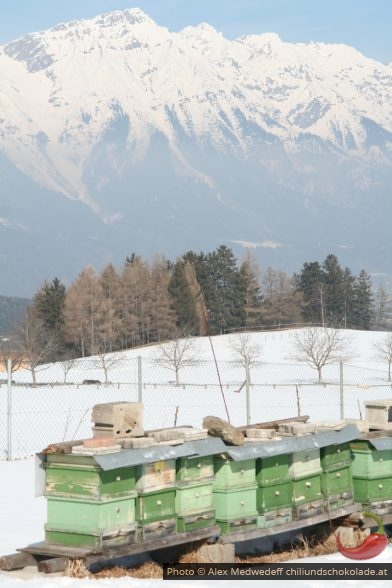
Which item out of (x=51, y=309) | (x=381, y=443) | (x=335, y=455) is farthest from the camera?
(x=51, y=309)

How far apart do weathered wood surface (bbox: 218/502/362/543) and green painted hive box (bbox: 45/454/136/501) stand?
156cm

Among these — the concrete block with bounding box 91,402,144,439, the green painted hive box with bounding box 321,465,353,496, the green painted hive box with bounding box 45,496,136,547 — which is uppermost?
the concrete block with bounding box 91,402,144,439

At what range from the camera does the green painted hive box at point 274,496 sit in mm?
12672

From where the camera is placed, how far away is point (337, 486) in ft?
45.0

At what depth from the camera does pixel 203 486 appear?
1236 cm

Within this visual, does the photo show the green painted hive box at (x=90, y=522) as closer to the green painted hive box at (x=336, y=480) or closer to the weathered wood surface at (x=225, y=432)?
the weathered wood surface at (x=225, y=432)

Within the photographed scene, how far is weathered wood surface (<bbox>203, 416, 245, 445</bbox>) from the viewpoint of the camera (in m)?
12.7

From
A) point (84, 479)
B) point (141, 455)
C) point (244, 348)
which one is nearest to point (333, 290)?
point (244, 348)

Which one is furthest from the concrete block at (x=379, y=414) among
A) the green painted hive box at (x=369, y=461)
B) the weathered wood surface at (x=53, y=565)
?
the weathered wood surface at (x=53, y=565)

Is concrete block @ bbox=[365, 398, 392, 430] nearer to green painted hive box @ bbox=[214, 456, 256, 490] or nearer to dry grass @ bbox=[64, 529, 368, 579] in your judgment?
dry grass @ bbox=[64, 529, 368, 579]

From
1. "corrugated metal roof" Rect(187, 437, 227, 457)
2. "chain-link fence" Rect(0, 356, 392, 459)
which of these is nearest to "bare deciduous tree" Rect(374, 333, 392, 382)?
"chain-link fence" Rect(0, 356, 392, 459)

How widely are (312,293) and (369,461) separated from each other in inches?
4400

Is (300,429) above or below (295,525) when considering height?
above

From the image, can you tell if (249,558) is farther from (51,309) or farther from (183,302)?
(183,302)
